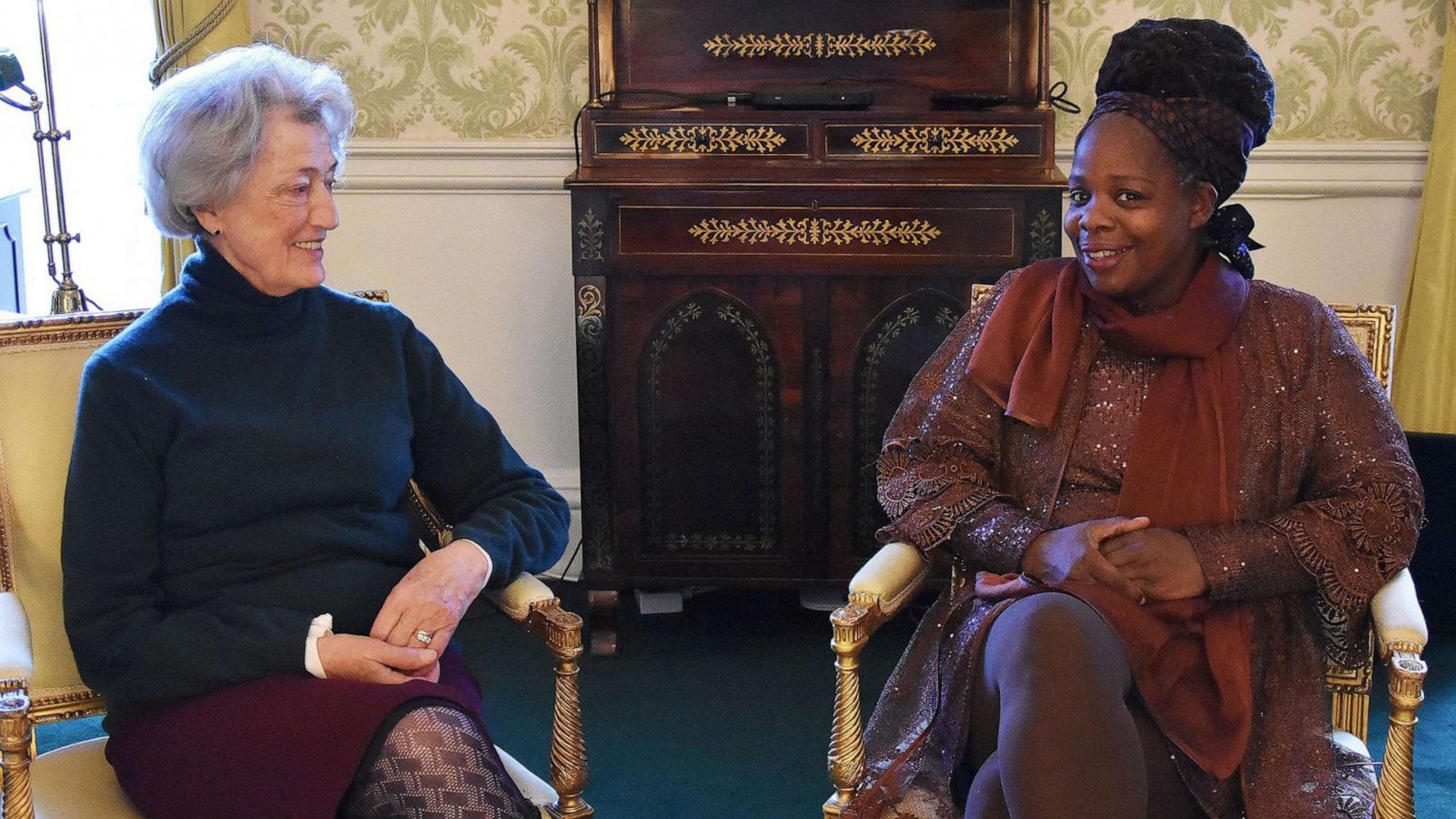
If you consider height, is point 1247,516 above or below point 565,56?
below

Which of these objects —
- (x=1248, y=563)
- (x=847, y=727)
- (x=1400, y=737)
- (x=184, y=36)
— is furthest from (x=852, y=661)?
(x=184, y=36)

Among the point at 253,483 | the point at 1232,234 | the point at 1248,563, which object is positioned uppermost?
the point at 1232,234

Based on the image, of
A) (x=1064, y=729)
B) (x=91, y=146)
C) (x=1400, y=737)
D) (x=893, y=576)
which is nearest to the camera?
(x=1064, y=729)

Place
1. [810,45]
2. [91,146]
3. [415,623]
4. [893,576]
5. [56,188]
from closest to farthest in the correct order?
1. [415,623]
2. [893,576]
3. [56,188]
4. [810,45]
5. [91,146]

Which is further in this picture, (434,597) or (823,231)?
(823,231)

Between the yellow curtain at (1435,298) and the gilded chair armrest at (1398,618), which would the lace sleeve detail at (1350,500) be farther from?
the yellow curtain at (1435,298)

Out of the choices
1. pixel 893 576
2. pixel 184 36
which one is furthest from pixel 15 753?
pixel 184 36

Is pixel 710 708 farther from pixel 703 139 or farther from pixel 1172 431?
pixel 1172 431

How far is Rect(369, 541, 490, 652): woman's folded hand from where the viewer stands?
5.97ft

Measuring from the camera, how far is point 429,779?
63.5 inches

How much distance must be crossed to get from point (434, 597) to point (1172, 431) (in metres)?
0.98

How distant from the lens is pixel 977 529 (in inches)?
77.4

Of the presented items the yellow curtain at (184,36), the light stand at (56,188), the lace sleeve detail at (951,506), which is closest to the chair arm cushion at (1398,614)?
the lace sleeve detail at (951,506)

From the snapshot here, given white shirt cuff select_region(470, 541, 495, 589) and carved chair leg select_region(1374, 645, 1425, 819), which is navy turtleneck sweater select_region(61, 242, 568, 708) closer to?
white shirt cuff select_region(470, 541, 495, 589)
